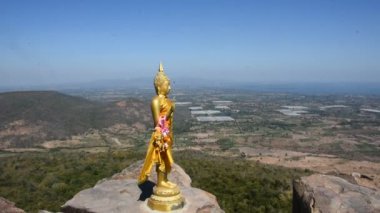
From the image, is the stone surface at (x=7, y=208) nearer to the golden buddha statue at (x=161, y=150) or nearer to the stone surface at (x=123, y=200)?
the stone surface at (x=123, y=200)

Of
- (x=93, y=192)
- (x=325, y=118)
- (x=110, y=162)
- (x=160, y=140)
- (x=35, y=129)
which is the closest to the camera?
(x=160, y=140)

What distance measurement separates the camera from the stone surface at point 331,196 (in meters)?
10.5

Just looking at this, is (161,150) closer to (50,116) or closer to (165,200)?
(165,200)

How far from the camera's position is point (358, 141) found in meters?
76.6

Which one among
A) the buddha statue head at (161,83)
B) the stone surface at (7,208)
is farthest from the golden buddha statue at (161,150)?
the stone surface at (7,208)

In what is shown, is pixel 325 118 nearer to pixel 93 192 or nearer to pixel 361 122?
pixel 361 122

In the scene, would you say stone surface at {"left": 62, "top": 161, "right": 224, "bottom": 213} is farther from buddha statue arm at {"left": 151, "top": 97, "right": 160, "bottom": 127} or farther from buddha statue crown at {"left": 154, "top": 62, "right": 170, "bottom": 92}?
buddha statue crown at {"left": 154, "top": 62, "right": 170, "bottom": 92}

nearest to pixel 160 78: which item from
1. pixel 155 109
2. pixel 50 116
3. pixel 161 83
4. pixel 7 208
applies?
pixel 161 83

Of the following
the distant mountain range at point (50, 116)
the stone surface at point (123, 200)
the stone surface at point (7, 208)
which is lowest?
the distant mountain range at point (50, 116)

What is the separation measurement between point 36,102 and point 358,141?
68.7 m

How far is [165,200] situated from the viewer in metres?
11.4

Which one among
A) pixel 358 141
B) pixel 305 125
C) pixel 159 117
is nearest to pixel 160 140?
pixel 159 117

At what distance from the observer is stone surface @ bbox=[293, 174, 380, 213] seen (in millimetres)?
10492

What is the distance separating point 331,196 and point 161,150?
4.97m
